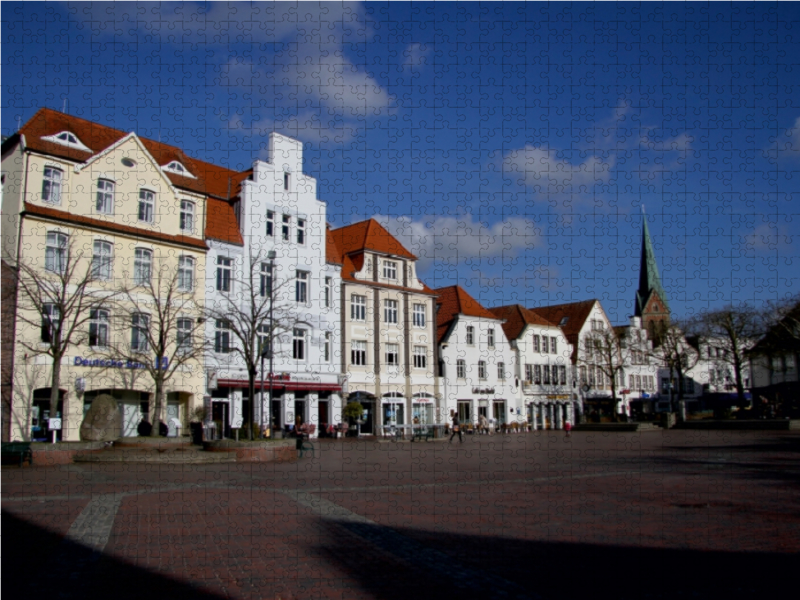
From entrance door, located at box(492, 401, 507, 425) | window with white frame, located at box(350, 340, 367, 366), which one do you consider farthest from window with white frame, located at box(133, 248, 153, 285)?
entrance door, located at box(492, 401, 507, 425)

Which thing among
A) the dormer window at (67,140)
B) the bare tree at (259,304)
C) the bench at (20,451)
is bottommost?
the bench at (20,451)

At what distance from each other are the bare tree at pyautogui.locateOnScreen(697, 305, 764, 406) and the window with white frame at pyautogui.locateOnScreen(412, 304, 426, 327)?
56.2ft

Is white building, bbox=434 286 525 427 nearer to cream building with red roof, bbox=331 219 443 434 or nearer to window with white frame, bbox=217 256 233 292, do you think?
cream building with red roof, bbox=331 219 443 434

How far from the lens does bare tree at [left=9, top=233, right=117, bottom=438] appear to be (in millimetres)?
25109

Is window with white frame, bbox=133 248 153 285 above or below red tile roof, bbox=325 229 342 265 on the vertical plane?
below

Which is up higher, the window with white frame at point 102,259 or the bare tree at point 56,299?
the window with white frame at point 102,259

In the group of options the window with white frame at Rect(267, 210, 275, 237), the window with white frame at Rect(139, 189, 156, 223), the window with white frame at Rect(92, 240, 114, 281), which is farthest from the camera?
the window with white frame at Rect(267, 210, 275, 237)

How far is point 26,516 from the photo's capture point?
10.5 meters

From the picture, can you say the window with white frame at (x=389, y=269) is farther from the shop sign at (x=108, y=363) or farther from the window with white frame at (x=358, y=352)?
the shop sign at (x=108, y=363)

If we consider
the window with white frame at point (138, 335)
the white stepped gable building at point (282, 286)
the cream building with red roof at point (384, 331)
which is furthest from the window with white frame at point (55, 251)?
the cream building with red roof at point (384, 331)

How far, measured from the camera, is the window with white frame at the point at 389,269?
4525 centimetres

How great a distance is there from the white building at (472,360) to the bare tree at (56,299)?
73.3 ft

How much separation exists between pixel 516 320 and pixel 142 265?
2997 cm

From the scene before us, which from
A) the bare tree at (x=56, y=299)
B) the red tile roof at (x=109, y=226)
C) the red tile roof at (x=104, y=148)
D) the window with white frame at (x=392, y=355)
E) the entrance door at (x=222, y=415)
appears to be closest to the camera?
the bare tree at (x=56, y=299)
